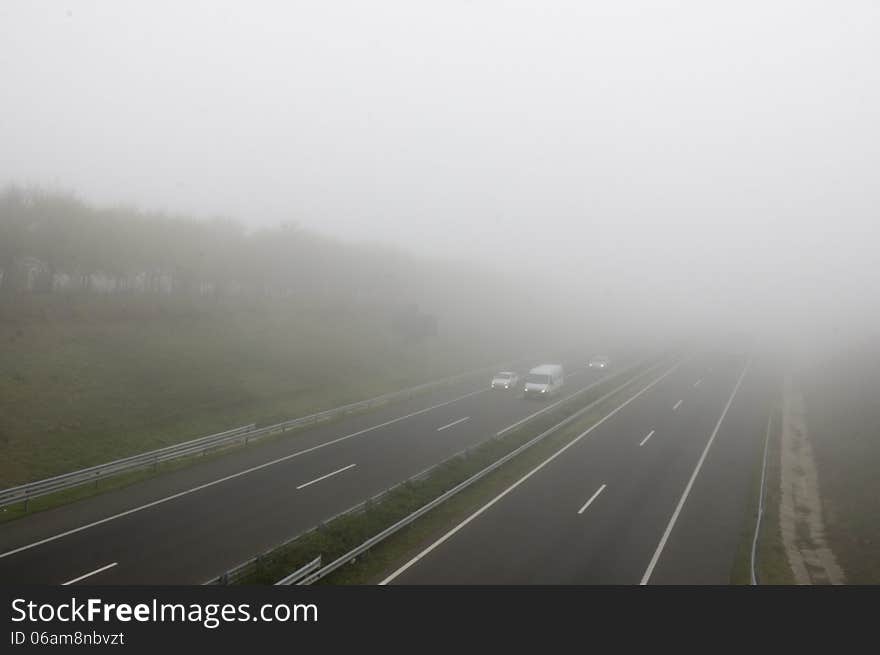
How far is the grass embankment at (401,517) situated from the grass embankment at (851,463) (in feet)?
36.3

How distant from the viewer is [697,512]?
19.5 metres

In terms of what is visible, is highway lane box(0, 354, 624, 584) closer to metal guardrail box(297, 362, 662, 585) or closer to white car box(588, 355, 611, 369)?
metal guardrail box(297, 362, 662, 585)

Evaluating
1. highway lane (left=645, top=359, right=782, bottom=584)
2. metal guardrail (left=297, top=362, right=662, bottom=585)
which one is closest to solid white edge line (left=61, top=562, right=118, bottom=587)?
metal guardrail (left=297, top=362, right=662, bottom=585)

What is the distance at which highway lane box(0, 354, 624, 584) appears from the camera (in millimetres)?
14359

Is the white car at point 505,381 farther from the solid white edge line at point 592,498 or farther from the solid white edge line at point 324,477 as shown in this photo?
the solid white edge line at point 592,498

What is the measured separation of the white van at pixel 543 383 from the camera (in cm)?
4191

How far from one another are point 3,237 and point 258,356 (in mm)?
20614

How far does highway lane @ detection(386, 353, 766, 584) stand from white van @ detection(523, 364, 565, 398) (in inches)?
373

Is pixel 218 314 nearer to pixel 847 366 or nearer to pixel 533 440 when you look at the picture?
pixel 533 440

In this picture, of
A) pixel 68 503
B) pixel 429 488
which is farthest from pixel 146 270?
pixel 429 488

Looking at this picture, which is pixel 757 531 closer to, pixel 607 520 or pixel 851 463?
pixel 607 520

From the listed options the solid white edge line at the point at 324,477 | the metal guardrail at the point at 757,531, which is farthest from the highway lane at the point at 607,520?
the solid white edge line at the point at 324,477

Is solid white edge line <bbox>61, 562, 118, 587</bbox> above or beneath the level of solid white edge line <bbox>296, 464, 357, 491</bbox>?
above

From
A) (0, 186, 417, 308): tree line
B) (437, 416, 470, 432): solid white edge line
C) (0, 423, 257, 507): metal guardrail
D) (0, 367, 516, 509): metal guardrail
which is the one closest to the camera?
(0, 423, 257, 507): metal guardrail
